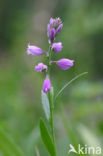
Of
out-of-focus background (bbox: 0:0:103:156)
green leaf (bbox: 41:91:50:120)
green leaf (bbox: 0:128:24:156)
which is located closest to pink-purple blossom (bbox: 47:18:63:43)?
green leaf (bbox: 41:91:50:120)

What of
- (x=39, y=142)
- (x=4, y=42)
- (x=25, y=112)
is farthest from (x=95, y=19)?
(x=4, y=42)

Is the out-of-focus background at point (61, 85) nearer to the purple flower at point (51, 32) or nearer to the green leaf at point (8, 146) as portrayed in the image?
the green leaf at point (8, 146)

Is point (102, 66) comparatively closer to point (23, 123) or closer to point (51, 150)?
point (23, 123)

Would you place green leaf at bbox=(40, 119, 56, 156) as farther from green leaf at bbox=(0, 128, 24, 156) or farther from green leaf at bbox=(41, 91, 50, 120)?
green leaf at bbox=(0, 128, 24, 156)

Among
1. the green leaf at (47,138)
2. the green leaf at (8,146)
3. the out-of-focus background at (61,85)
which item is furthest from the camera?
the out-of-focus background at (61,85)

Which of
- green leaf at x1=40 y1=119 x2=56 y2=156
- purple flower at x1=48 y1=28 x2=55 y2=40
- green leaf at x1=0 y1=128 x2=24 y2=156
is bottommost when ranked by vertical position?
green leaf at x1=0 y1=128 x2=24 y2=156

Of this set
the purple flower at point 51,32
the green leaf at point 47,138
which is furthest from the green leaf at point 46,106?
the purple flower at point 51,32

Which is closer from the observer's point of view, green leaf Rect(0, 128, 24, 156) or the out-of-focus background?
green leaf Rect(0, 128, 24, 156)

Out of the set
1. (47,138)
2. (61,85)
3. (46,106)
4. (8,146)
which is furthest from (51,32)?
(61,85)
